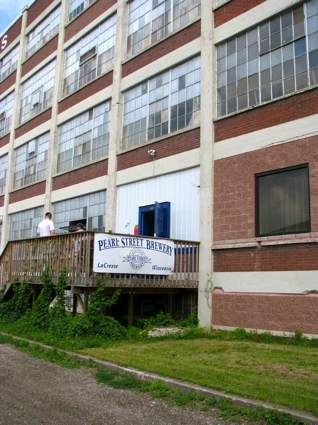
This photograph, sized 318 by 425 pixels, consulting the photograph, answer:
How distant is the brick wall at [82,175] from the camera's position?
1912 centimetres

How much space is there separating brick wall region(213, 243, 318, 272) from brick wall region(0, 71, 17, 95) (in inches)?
797

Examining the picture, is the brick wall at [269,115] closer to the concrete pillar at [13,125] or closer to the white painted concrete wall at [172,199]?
the white painted concrete wall at [172,199]

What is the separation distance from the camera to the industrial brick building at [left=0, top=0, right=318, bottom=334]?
11859 millimetres

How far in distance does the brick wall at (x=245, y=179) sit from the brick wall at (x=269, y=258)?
1.47 feet

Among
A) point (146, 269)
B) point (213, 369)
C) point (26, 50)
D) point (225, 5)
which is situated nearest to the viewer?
point (213, 369)

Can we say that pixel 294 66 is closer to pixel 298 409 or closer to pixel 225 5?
pixel 225 5

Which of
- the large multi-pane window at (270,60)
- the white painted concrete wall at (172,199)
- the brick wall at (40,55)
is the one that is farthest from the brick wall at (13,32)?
the large multi-pane window at (270,60)

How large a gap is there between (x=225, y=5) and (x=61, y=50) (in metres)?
11.2

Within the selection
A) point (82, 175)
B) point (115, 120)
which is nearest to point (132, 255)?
point (115, 120)

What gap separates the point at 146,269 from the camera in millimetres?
12438

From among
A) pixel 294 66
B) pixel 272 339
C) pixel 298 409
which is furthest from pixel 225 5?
pixel 298 409

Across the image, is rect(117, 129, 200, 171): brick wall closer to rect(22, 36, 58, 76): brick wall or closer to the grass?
the grass

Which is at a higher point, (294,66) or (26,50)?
(26,50)

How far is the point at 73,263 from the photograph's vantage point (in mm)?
12266
